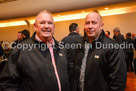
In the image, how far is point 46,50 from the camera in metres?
1.51

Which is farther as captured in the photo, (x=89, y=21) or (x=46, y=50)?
(x=89, y=21)

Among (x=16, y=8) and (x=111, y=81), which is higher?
(x=16, y=8)

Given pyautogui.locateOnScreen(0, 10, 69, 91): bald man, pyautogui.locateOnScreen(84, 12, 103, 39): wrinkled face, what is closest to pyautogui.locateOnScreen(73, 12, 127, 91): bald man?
pyautogui.locateOnScreen(84, 12, 103, 39): wrinkled face

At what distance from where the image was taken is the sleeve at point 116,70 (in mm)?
1543

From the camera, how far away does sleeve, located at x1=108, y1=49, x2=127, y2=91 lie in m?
1.54

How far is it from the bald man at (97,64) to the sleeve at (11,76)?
28.8 inches

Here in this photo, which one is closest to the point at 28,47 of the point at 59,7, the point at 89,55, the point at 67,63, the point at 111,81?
the point at 67,63

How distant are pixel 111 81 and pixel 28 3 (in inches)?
235

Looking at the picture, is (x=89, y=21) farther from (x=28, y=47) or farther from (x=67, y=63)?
(x=28, y=47)

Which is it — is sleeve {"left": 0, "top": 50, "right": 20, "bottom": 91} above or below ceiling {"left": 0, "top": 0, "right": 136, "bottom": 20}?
below

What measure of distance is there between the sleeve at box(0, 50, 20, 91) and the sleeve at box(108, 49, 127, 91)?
96 centimetres

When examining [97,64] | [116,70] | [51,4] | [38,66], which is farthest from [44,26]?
[51,4]

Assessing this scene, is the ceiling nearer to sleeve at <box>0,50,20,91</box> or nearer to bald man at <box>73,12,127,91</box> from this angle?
bald man at <box>73,12,127,91</box>

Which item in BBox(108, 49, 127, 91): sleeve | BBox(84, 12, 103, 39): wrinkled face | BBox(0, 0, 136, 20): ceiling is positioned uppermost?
BBox(0, 0, 136, 20): ceiling
